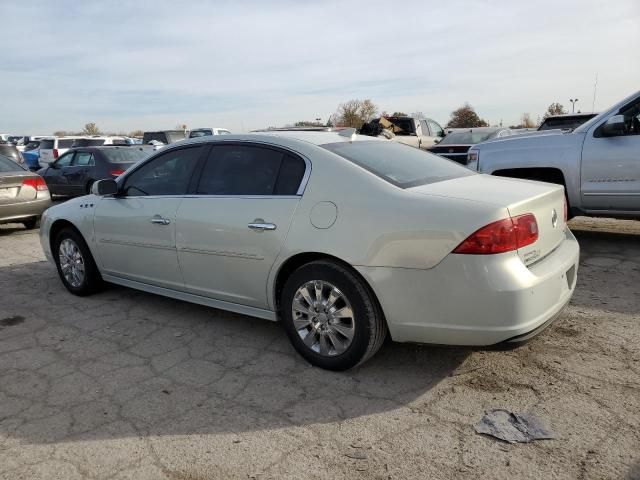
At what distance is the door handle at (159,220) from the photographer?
13.5ft

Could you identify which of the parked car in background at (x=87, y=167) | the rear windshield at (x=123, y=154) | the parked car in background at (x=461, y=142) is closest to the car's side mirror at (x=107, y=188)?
the parked car in background at (x=87, y=167)

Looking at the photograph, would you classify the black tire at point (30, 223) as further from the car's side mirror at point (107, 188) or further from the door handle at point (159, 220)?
the door handle at point (159, 220)

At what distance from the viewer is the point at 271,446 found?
2.64 m

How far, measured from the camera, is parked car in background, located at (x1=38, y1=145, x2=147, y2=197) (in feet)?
39.3

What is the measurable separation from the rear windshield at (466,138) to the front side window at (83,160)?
8.39 metres

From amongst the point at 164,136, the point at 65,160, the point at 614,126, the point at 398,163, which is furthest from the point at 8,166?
the point at 164,136

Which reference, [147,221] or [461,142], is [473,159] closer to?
[147,221]

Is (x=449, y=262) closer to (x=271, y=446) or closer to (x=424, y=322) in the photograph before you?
(x=424, y=322)

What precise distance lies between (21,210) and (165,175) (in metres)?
5.56

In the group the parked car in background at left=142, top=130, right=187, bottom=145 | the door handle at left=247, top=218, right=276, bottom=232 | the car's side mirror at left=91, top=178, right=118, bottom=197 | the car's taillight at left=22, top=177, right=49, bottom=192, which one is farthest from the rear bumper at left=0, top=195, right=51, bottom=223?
the parked car in background at left=142, top=130, right=187, bottom=145

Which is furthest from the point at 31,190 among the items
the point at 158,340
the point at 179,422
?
the point at 179,422

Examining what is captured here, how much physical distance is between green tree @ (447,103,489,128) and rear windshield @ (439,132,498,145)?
1479 inches

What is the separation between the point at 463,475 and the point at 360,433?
0.56 m

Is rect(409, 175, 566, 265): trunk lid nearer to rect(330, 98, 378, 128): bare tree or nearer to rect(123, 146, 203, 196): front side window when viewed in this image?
rect(123, 146, 203, 196): front side window
